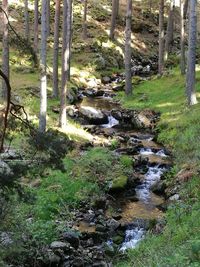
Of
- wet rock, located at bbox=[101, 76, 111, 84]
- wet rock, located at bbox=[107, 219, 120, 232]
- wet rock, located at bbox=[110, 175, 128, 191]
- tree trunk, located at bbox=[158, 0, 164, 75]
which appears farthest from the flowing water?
wet rock, located at bbox=[101, 76, 111, 84]

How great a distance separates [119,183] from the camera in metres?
16.5

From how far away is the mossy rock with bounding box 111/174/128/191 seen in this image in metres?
16.4

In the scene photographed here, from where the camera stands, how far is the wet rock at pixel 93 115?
25.9 metres

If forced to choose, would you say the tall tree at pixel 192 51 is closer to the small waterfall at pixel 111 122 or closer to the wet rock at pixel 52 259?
the small waterfall at pixel 111 122

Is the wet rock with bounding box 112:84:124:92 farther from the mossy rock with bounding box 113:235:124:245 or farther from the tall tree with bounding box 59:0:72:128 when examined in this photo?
the mossy rock with bounding box 113:235:124:245

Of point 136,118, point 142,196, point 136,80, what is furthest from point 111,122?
point 136,80

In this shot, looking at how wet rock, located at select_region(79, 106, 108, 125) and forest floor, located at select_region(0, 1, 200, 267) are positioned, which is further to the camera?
wet rock, located at select_region(79, 106, 108, 125)

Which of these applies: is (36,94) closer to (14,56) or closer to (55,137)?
(14,56)

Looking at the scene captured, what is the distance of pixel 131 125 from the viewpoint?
84.7 feet

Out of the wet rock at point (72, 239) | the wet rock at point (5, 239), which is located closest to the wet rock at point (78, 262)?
the wet rock at point (72, 239)

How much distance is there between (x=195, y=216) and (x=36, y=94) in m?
17.0

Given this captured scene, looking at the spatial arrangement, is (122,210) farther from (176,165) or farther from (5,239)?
(5,239)

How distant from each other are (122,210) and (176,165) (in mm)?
3963

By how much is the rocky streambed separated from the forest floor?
38 centimetres
